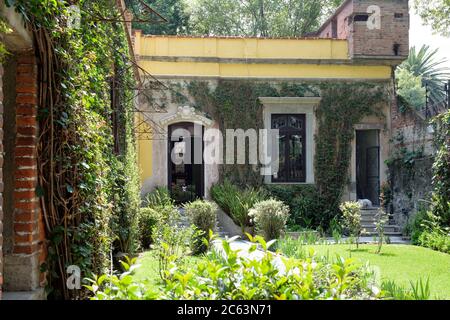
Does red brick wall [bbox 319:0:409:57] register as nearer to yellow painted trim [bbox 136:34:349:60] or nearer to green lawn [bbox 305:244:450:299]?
yellow painted trim [bbox 136:34:349:60]

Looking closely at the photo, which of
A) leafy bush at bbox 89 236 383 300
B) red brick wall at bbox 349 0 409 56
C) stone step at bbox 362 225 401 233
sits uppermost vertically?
red brick wall at bbox 349 0 409 56

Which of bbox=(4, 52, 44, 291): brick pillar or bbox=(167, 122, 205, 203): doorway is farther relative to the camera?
bbox=(167, 122, 205, 203): doorway

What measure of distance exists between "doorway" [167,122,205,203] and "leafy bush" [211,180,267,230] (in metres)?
1.07

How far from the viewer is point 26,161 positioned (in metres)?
4.14

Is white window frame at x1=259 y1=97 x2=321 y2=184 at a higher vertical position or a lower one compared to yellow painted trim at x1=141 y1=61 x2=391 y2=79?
lower

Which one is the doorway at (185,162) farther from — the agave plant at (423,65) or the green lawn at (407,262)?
the agave plant at (423,65)

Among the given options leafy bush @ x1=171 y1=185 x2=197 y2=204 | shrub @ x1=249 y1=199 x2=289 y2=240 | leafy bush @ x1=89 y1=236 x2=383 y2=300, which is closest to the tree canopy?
leafy bush @ x1=171 y1=185 x2=197 y2=204

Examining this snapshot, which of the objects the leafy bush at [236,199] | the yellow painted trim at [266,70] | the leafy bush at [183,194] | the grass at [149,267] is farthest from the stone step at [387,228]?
the grass at [149,267]

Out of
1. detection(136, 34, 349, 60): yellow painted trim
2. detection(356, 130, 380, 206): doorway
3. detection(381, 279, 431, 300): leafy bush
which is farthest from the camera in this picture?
detection(356, 130, 380, 206): doorway

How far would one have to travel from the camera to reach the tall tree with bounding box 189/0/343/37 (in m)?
27.0

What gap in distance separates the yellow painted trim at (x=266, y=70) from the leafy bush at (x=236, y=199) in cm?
348


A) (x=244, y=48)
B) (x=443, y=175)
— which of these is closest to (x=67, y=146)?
(x=443, y=175)

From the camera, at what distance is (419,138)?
561 inches
